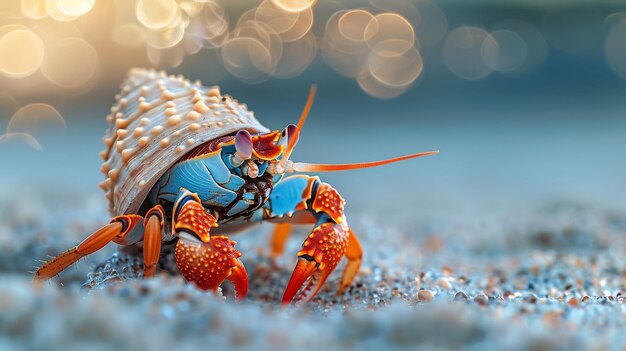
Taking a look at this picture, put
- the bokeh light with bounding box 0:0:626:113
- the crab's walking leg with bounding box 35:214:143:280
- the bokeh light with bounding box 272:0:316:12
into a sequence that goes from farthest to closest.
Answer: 1. the bokeh light with bounding box 272:0:316:12
2. the bokeh light with bounding box 0:0:626:113
3. the crab's walking leg with bounding box 35:214:143:280

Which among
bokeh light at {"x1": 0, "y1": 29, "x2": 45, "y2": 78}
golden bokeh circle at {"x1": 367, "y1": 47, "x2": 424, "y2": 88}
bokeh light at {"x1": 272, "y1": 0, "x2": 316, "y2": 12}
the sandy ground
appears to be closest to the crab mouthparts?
the sandy ground

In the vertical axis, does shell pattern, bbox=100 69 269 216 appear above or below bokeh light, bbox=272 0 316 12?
below

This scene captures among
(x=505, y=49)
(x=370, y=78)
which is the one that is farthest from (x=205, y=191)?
(x=505, y=49)

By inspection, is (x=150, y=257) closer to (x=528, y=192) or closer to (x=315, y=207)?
(x=315, y=207)

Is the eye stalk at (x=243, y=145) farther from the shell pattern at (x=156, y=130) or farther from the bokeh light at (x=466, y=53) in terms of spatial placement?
the bokeh light at (x=466, y=53)

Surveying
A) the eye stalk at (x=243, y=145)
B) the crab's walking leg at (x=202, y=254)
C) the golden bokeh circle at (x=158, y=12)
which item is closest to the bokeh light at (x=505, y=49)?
the golden bokeh circle at (x=158, y=12)

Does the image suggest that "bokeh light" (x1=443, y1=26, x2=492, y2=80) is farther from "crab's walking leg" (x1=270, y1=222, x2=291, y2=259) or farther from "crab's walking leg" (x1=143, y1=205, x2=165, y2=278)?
"crab's walking leg" (x1=143, y1=205, x2=165, y2=278)

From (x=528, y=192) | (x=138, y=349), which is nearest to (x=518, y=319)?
(x=138, y=349)

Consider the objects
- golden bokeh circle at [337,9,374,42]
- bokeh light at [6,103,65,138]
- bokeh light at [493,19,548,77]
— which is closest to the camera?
bokeh light at [6,103,65,138]
